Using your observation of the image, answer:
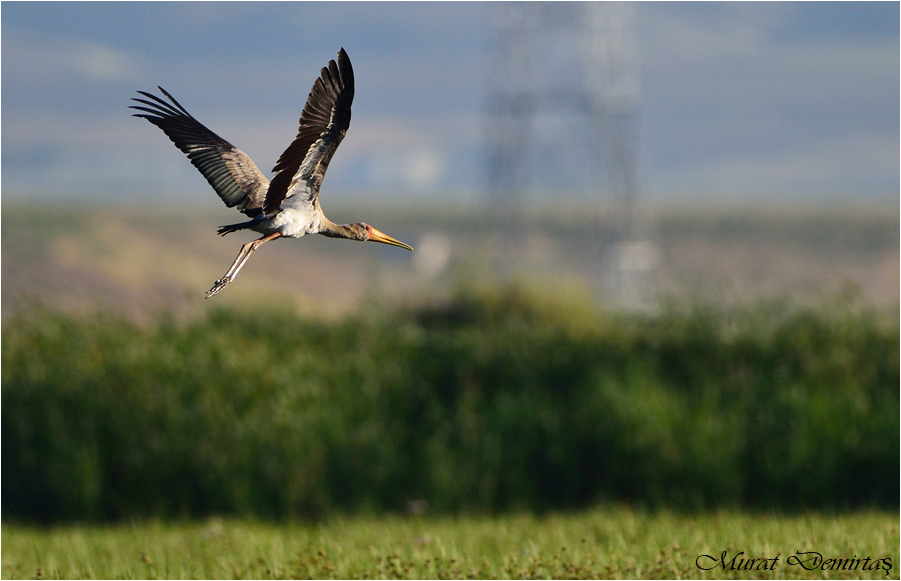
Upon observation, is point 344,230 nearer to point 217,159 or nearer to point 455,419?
point 217,159

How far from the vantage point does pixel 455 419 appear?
11.8 metres

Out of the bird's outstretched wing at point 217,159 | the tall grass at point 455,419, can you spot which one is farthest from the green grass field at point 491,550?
the bird's outstretched wing at point 217,159

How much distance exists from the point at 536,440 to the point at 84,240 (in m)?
65.7

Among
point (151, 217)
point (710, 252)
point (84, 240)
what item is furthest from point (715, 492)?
point (151, 217)

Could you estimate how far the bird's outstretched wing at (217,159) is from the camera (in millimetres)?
3797

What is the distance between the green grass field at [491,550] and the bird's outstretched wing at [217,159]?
3498mm

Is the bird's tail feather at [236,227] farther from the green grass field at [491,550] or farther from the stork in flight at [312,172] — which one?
the green grass field at [491,550]

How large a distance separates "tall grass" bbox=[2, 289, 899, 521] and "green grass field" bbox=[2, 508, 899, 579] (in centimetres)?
136

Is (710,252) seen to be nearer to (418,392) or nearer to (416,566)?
(418,392)

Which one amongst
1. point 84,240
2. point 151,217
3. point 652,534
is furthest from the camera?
point 151,217

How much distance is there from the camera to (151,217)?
108m

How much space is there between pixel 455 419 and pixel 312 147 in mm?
8793
